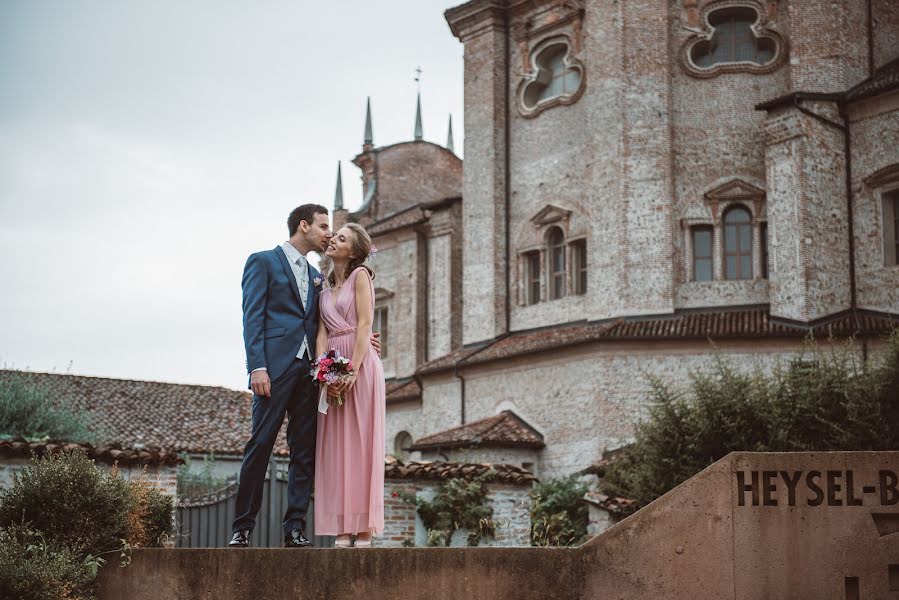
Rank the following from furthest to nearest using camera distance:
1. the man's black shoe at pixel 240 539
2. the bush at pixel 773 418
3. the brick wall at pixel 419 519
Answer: the bush at pixel 773 418, the brick wall at pixel 419 519, the man's black shoe at pixel 240 539

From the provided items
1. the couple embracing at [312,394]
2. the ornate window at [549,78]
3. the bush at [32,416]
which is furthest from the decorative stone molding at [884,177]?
the couple embracing at [312,394]

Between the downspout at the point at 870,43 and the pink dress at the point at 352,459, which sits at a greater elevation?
the downspout at the point at 870,43

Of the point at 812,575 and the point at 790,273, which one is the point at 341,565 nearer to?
the point at 812,575

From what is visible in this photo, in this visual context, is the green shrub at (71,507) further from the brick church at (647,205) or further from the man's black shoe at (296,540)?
the brick church at (647,205)

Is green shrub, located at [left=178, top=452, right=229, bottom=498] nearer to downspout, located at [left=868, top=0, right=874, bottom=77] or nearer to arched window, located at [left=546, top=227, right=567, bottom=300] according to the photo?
arched window, located at [left=546, top=227, right=567, bottom=300]

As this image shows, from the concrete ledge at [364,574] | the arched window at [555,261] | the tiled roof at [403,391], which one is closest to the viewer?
the concrete ledge at [364,574]

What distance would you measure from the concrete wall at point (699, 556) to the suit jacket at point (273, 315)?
50.3 inches

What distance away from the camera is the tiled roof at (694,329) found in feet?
81.9

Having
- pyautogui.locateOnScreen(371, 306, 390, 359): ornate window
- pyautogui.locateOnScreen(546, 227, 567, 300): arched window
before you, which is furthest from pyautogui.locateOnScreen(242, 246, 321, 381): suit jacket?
pyautogui.locateOnScreen(371, 306, 390, 359): ornate window

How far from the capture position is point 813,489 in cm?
661

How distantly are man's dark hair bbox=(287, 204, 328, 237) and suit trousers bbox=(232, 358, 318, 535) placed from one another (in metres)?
0.94

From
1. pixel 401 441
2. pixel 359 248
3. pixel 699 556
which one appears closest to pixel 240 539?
pixel 359 248

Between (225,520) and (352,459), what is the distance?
11.0 metres

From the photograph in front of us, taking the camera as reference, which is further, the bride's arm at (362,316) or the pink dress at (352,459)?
the bride's arm at (362,316)
